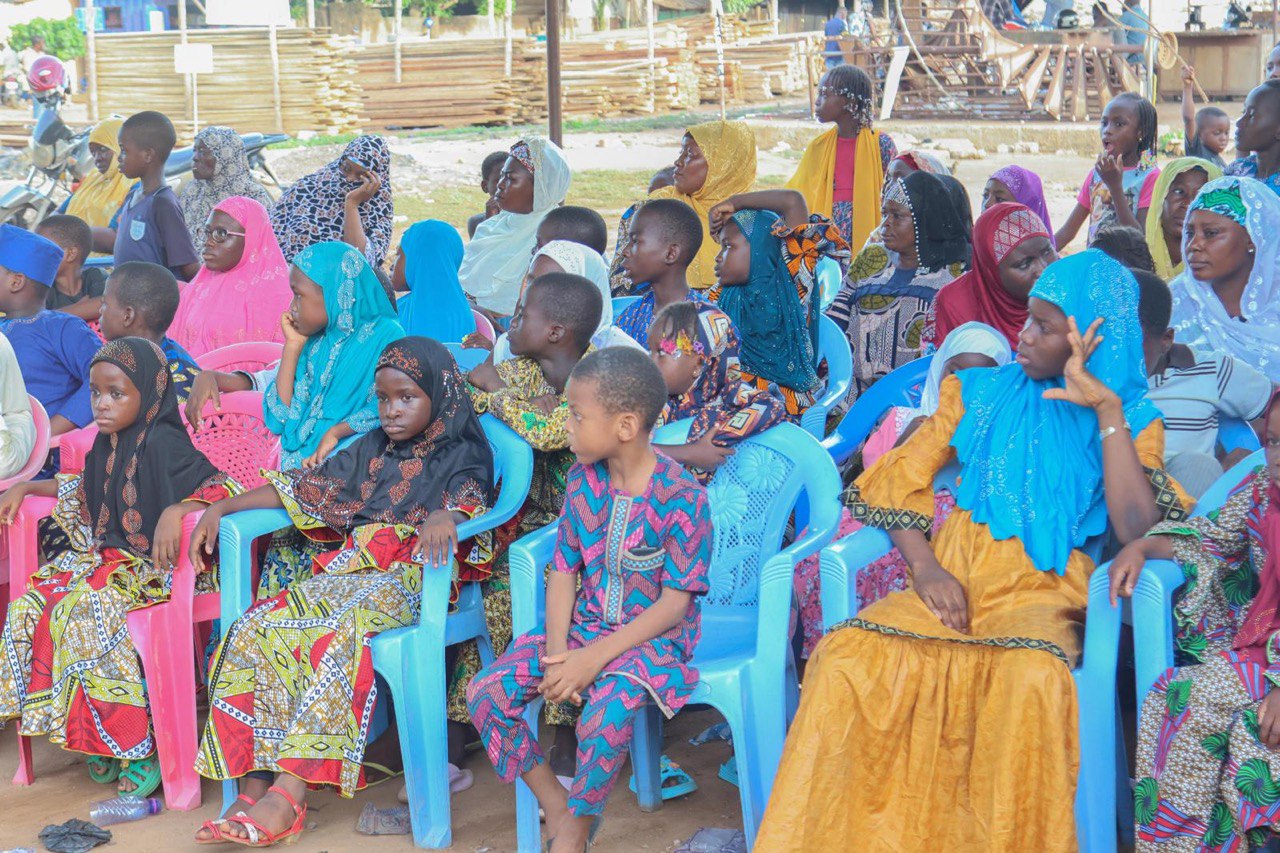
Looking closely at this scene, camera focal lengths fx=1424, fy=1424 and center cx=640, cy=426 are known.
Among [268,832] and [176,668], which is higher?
[176,668]

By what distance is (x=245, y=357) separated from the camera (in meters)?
5.18

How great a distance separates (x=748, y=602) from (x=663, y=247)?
4.61 ft

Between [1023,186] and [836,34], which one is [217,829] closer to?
[1023,186]

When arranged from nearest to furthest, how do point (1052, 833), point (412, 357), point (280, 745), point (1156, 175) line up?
point (1052, 833), point (280, 745), point (412, 357), point (1156, 175)

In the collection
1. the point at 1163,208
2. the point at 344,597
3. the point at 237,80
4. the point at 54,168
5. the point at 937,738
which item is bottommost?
the point at 937,738

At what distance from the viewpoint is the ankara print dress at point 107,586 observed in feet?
13.6

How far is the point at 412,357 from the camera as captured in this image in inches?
159

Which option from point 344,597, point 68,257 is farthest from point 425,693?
point 68,257

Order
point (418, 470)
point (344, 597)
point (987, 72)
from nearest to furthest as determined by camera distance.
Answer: point (344, 597) → point (418, 470) → point (987, 72)

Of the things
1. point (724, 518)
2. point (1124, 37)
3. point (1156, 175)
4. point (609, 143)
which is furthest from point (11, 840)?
point (1124, 37)

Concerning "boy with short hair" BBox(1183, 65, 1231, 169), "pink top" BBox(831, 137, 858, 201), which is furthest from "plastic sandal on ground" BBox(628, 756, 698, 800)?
"boy with short hair" BBox(1183, 65, 1231, 169)

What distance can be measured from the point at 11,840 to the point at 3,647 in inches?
24.1

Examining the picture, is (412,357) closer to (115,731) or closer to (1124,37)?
(115,731)

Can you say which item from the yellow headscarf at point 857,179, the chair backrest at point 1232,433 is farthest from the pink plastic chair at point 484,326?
the chair backrest at point 1232,433
